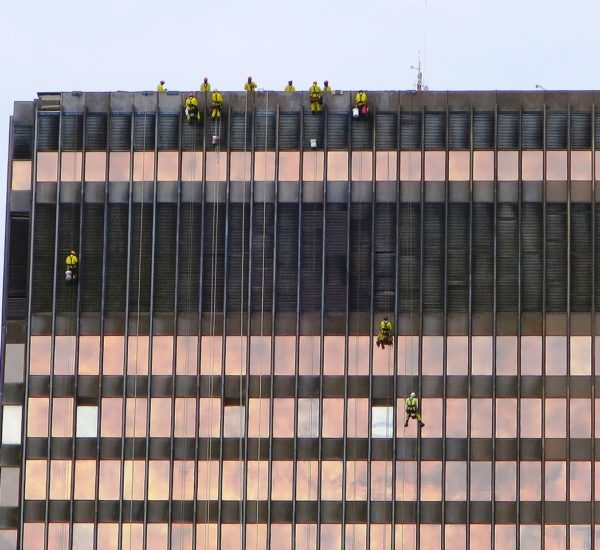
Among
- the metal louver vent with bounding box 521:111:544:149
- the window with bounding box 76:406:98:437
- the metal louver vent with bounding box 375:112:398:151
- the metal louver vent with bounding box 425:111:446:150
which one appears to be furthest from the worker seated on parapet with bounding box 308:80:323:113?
the window with bounding box 76:406:98:437

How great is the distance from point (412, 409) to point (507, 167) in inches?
569

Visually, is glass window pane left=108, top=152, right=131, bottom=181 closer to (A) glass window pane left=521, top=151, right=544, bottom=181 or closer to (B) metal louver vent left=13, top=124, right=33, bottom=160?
(B) metal louver vent left=13, top=124, right=33, bottom=160

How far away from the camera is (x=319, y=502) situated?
108m

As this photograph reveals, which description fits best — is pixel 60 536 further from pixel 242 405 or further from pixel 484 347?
pixel 484 347

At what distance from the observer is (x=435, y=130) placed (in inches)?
4345

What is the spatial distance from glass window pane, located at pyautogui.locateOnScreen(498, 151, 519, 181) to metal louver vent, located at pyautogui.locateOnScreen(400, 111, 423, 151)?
4592mm

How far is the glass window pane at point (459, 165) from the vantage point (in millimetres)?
109812

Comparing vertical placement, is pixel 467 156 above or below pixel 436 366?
above

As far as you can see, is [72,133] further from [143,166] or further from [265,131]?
[265,131]

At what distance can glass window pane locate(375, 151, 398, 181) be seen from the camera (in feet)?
361

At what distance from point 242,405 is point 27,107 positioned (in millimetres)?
20854

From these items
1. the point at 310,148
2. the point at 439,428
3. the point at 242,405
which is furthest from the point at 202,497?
the point at 310,148

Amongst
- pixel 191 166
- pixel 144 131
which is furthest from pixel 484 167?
pixel 144 131

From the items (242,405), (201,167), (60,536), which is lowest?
(60,536)
